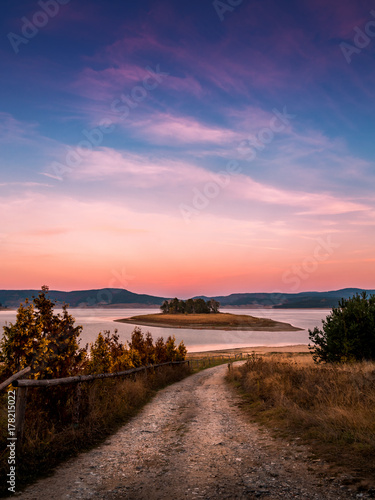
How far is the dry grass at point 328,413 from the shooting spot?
607cm

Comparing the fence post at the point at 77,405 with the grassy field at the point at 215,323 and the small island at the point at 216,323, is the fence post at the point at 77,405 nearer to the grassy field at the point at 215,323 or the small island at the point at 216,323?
the small island at the point at 216,323

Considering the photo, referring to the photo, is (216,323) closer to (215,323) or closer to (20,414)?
(215,323)

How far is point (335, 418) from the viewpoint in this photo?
25.0 ft

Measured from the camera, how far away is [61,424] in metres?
7.98

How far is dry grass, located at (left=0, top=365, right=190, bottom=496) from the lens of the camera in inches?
240

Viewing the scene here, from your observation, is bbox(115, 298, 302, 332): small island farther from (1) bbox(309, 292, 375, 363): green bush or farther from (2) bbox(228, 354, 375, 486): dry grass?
(2) bbox(228, 354, 375, 486): dry grass

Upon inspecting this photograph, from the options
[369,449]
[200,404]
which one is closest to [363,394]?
[369,449]

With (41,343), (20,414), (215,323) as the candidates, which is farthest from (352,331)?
(215,323)

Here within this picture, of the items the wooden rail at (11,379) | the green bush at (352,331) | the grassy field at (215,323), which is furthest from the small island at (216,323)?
the wooden rail at (11,379)

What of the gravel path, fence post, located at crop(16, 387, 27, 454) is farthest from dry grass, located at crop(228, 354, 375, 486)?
fence post, located at crop(16, 387, 27, 454)

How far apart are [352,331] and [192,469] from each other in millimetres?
16119

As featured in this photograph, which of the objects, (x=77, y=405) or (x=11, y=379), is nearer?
(x=11, y=379)

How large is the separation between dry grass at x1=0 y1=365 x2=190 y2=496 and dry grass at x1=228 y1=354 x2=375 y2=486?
459cm

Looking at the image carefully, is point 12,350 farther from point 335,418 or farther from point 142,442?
point 335,418
